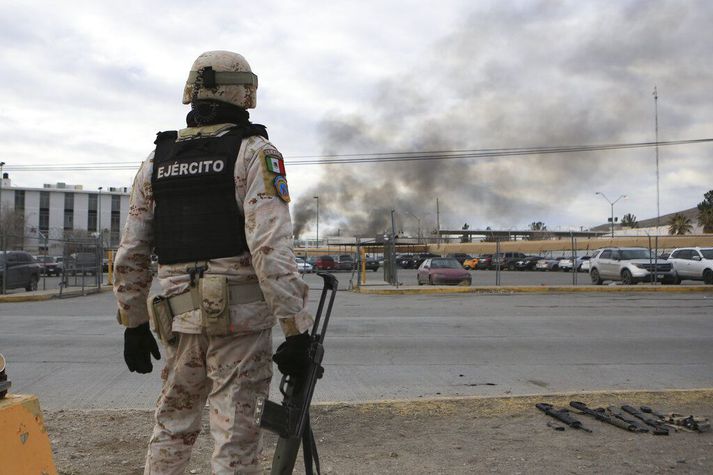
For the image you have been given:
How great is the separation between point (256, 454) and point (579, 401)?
3.13 m

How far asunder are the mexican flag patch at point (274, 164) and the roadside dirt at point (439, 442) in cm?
183

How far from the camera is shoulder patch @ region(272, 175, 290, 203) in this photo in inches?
90.1

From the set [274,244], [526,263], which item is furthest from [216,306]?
[526,263]

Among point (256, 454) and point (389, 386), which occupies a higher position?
point (256, 454)

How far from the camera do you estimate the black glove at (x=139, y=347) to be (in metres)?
2.52

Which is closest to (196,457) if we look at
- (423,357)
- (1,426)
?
(1,426)

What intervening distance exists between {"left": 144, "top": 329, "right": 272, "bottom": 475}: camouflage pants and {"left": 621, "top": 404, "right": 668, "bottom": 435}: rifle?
9.25ft

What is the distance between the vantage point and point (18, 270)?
17812 millimetres

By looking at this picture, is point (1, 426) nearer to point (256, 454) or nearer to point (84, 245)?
point (256, 454)

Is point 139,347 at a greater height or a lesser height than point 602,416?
greater

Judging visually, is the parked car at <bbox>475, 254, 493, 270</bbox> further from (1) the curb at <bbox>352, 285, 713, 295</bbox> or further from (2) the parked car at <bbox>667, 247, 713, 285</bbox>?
(1) the curb at <bbox>352, 285, 713, 295</bbox>

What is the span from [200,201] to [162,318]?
0.48 m

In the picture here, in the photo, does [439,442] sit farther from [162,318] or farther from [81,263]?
[81,263]

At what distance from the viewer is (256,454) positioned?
91.0 inches
